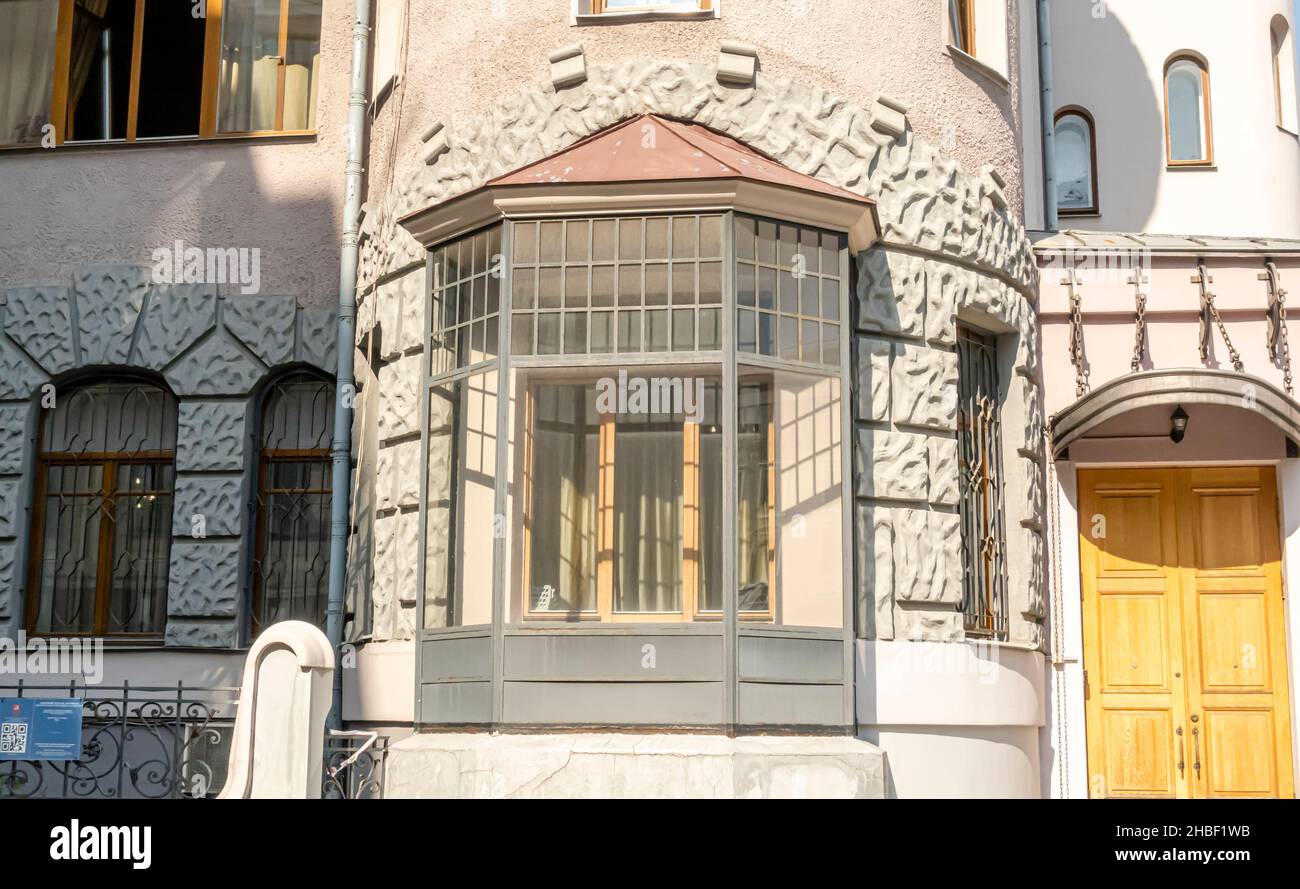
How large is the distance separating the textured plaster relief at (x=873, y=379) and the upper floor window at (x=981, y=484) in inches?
33.8

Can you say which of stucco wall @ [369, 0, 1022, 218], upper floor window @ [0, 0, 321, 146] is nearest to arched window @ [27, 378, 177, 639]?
upper floor window @ [0, 0, 321, 146]

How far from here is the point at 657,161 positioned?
10930 millimetres

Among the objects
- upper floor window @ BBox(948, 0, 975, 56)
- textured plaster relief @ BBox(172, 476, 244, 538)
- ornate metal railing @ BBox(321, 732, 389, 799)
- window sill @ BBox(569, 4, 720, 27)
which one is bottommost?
ornate metal railing @ BBox(321, 732, 389, 799)

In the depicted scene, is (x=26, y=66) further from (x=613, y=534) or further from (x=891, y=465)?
(x=891, y=465)

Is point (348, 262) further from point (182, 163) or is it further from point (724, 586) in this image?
point (724, 586)

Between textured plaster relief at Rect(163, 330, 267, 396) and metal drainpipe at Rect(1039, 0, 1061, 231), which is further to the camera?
metal drainpipe at Rect(1039, 0, 1061, 231)

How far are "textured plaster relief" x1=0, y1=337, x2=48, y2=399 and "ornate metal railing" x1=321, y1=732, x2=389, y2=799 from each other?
4663 mm

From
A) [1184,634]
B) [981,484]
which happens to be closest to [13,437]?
[981,484]

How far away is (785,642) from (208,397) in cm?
604

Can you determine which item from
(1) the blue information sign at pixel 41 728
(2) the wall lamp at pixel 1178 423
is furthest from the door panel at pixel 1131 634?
(1) the blue information sign at pixel 41 728

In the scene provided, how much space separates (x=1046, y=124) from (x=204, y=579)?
8554 millimetres

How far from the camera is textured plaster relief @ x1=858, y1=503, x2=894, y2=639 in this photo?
36.5 ft

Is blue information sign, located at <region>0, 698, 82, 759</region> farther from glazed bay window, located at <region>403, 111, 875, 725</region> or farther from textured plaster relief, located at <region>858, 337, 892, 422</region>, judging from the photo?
textured plaster relief, located at <region>858, 337, 892, 422</region>

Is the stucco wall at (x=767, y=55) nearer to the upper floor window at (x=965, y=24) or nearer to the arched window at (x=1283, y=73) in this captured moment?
the upper floor window at (x=965, y=24)
